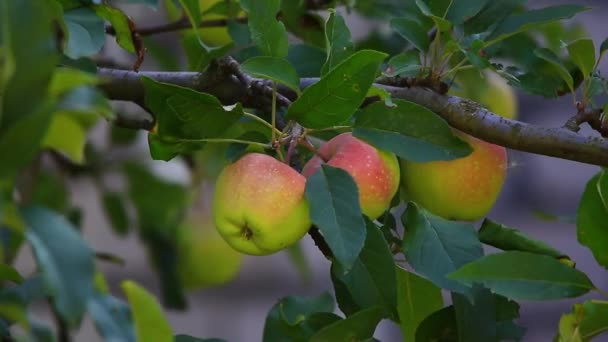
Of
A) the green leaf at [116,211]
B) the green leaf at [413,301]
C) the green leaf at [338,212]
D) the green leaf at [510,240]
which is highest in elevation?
the green leaf at [338,212]

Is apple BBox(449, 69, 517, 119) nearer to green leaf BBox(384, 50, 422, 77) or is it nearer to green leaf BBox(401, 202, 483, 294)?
green leaf BBox(384, 50, 422, 77)

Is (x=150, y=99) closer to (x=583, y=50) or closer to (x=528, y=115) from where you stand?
(x=583, y=50)

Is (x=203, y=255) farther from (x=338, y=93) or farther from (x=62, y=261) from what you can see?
(x=62, y=261)

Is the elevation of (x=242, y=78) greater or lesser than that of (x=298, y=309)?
greater

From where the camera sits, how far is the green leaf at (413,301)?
2.84 ft

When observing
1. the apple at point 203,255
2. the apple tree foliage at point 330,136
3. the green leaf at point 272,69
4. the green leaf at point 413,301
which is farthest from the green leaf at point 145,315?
the apple at point 203,255

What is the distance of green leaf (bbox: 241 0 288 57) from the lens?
0.77 metres

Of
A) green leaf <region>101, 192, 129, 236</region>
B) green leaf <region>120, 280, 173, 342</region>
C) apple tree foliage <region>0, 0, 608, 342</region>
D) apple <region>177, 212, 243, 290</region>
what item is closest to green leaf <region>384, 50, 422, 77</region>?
apple tree foliage <region>0, 0, 608, 342</region>

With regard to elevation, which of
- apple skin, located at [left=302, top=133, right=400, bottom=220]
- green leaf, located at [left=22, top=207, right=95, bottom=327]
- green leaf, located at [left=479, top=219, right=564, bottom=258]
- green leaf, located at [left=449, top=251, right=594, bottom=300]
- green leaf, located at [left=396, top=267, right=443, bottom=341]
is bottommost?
green leaf, located at [left=396, top=267, right=443, bottom=341]

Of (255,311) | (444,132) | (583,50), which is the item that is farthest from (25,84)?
(255,311)

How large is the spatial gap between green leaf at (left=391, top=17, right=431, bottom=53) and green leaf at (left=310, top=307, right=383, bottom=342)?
26 centimetres

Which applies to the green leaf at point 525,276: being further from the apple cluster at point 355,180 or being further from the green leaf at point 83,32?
the green leaf at point 83,32

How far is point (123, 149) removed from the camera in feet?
5.14

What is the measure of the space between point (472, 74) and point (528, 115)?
3.63ft
